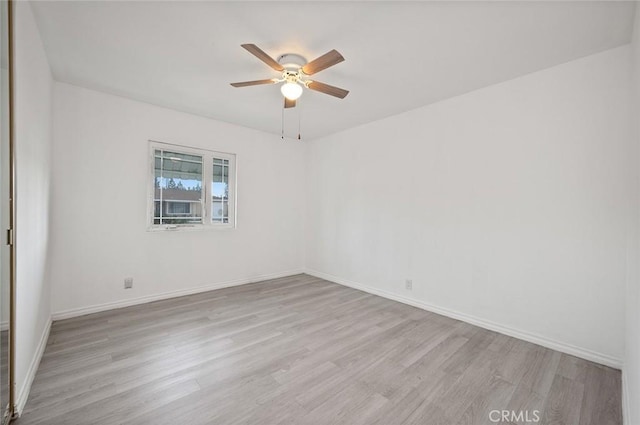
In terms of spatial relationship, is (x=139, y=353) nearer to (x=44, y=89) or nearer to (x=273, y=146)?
(x=44, y=89)

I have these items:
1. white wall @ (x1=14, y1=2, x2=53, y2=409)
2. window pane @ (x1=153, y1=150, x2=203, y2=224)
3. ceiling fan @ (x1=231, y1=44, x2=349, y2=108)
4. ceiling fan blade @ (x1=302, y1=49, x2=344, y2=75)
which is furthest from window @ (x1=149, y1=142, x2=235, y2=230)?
ceiling fan blade @ (x1=302, y1=49, x2=344, y2=75)

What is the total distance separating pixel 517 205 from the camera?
2764mm

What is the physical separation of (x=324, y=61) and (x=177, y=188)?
284 centimetres

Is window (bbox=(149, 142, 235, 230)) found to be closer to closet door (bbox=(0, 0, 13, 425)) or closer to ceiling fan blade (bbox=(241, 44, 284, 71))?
closet door (bbox=(0, 0, 13, 425))

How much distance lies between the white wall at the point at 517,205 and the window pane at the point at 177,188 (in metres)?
2.56

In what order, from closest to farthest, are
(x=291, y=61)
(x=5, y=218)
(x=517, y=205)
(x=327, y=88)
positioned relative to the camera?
(x=5, y=218) → (x=291, y=61) → (x=327, y=88) → (x=517, y=205)

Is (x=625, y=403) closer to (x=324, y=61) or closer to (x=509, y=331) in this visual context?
(x=509, y=331)

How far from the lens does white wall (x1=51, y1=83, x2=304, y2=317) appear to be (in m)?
3.08

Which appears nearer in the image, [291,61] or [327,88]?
[291,61]

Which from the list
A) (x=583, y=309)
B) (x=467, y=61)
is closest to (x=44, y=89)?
(x=467, y=61)

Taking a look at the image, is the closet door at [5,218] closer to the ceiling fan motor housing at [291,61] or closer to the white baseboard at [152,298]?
the ceiling fan motor housing at [291,61]

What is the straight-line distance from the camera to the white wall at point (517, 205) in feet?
7.49

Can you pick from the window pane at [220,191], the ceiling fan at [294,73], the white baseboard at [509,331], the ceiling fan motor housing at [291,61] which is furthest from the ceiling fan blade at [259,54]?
the white baseboard at [509,331]

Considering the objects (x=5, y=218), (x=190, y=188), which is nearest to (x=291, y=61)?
(x=5, y=218)
